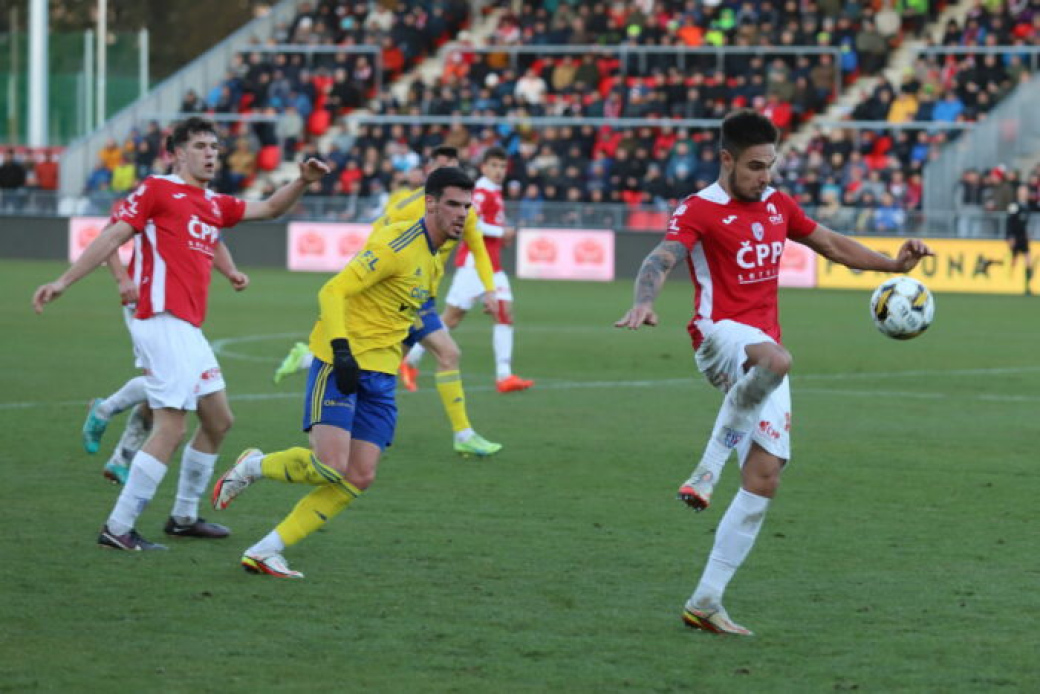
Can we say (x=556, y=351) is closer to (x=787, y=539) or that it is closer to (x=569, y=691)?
(x=787, y=539)

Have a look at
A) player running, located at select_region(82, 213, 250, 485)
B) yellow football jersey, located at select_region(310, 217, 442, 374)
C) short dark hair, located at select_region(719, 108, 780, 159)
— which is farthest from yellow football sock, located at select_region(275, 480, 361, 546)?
short dark hair, located at select_region(719, 108, 780, 159)

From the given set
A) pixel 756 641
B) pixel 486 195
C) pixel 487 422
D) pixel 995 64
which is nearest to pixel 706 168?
pixel 995 64

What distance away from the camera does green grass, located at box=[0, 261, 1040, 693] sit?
20.1 feet

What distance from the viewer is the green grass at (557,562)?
6.14 metres

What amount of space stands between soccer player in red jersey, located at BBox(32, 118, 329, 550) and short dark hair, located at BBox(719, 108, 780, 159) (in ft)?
7.30

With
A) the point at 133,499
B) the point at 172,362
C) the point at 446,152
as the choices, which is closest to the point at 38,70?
the point at 446,152

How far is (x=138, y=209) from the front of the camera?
840cm

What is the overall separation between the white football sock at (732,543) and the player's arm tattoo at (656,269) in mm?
815

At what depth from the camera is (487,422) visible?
535 inches

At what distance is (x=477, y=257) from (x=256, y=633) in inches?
260

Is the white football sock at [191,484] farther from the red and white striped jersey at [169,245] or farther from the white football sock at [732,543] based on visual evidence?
the white football sock at [732,543]

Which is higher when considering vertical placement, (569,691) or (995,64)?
(995,64)

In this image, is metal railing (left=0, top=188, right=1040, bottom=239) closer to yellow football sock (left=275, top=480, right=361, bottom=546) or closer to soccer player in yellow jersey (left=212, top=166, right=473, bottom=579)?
soccer player in yellow jersey (left=212, top=166, right=473, bottom=579)

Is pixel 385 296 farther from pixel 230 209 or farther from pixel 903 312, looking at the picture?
pixel 903 312
